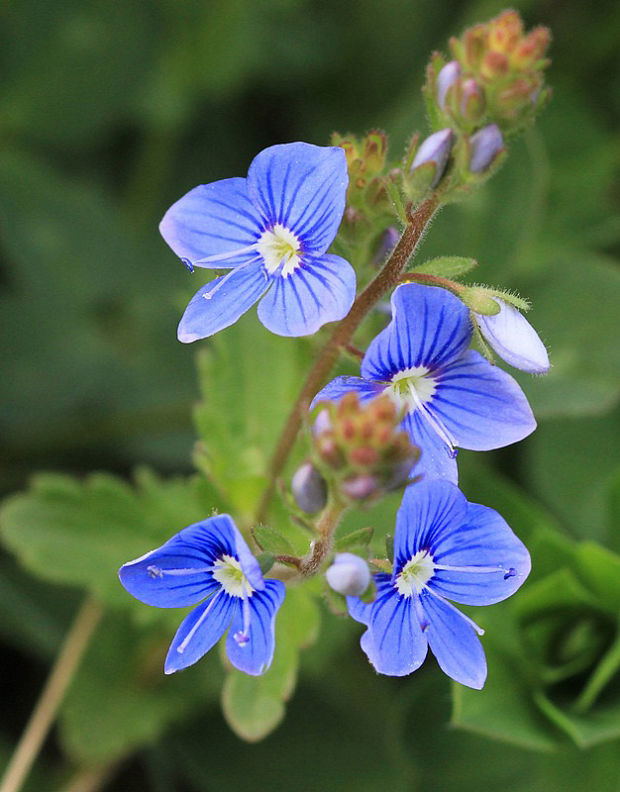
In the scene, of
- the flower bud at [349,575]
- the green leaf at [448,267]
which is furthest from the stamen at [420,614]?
the green leaf at [448,267]

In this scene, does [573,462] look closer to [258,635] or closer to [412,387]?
[412,387]

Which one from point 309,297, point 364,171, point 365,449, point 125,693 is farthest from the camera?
point 125,693

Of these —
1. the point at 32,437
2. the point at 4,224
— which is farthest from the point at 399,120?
the point at 32,437

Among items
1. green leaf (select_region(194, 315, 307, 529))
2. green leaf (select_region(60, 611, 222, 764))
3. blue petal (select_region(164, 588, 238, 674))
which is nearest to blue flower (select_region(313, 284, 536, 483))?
blue petal (select_region(164, 588, 238, 674))

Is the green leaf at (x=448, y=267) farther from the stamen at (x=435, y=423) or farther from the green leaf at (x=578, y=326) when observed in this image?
the green leaf at (x=578, y=326)

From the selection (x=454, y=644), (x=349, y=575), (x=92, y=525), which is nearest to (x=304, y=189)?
(x=349, y=575)

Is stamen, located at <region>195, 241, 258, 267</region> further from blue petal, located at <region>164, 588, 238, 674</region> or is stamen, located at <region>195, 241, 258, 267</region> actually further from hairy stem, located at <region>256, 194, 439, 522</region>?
blue petal, located at <region>164, 588, 238, 674</region>
